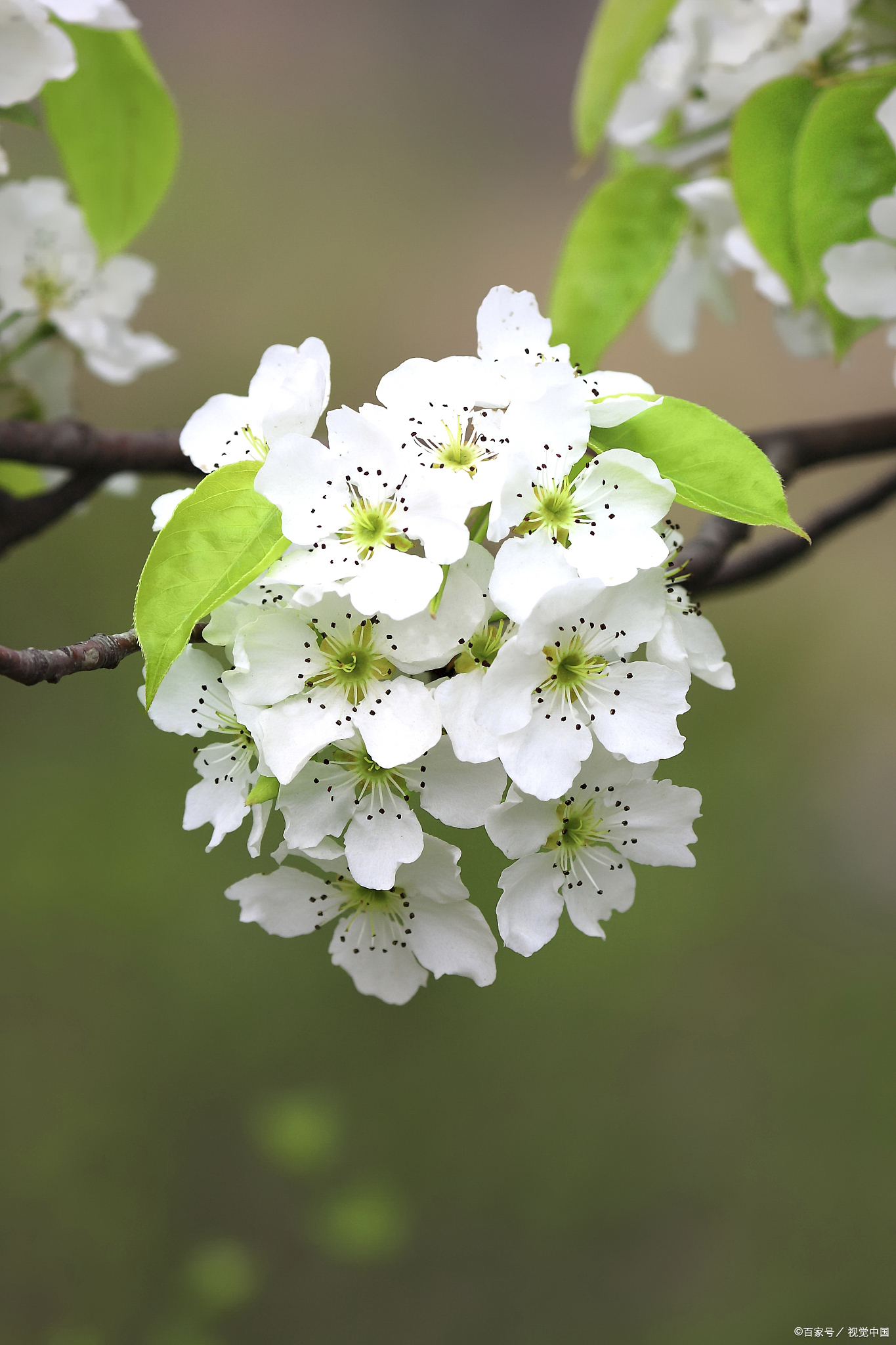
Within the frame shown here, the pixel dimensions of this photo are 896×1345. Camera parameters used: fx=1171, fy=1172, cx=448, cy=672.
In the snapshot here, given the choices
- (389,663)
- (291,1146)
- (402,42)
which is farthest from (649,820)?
(402,42)

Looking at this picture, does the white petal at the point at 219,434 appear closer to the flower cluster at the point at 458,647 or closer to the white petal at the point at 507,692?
the flower cluster at the point at 458,647

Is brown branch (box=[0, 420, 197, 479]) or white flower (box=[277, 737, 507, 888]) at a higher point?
brown branch (box=[0, 420, 197, 479])

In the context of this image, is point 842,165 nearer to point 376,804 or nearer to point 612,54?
point 612,54

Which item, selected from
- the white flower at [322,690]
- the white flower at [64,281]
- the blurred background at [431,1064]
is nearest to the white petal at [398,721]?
the white flower at [322,690]

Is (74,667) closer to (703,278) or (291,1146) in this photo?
(703,278)

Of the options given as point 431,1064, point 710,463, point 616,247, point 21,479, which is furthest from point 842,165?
point 431,1064

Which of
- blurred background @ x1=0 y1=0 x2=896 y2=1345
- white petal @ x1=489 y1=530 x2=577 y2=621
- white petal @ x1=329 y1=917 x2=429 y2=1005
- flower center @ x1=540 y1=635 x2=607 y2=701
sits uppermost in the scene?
white petal @ x1=489 y1=530 x2=577 y2=621

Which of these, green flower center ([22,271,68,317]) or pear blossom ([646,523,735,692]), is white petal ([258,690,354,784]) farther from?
green flower center ([22,271,68,317])

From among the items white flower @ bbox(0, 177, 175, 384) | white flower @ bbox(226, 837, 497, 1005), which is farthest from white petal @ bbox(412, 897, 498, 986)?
white flower @ bbox(0, 177, 175, 384)
